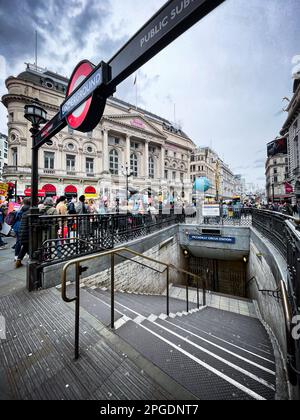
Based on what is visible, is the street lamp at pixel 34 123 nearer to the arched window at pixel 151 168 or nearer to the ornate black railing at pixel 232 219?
the ornate black railing at pixel 232 219

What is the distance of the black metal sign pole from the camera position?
147 cm

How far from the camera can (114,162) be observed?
30.8 meters

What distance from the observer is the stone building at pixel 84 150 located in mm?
21625

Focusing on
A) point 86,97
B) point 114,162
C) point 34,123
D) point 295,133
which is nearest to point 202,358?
point 86,97

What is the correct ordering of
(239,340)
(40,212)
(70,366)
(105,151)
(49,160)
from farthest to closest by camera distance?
(105,151) → (49,160) → (40,212) → (239,340) → (70,366)

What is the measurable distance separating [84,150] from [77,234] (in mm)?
25778

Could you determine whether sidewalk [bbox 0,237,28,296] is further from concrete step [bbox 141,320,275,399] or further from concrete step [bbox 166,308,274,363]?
concrete step [bbox 166,308,274,363]

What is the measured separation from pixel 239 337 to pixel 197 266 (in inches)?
429

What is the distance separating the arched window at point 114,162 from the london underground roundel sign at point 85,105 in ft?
91.9

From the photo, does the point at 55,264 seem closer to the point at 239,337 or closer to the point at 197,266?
the point at 239,337

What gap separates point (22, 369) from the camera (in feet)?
6.09

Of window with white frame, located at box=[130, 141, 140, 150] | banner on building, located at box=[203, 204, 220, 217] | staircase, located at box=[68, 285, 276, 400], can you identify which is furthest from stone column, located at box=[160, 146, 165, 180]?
staircase, located at box=[68, 285, 276, 400]

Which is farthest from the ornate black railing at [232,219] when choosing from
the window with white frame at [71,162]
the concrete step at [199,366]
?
the window with white frame at [71,162]

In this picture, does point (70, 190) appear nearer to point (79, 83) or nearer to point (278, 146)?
point (79, 83)
